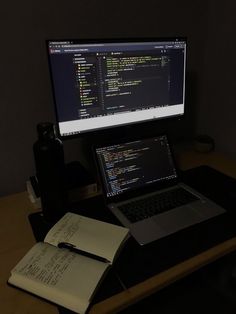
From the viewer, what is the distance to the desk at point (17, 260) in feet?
2.22

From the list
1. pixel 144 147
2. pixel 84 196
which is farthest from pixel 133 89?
pixel 84 196

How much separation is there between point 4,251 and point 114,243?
317mm

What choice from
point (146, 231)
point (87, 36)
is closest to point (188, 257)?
point (146, 231)

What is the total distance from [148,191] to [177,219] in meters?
0.18

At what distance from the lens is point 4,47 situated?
1031mm

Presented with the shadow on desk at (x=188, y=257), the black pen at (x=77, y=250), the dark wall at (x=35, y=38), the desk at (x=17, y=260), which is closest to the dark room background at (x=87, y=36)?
the dark wall at (x=35, y=38)

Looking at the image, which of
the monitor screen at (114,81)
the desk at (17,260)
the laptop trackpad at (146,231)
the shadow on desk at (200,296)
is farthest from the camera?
the shadow on desk at (200,296)

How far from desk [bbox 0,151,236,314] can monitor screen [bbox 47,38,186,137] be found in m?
0.32

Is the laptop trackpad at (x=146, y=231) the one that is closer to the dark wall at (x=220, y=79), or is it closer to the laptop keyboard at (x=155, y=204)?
the laptop keyboard at (x=155, y=204)

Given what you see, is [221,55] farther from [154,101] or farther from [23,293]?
[23,293]

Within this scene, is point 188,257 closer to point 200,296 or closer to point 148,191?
point 148,191

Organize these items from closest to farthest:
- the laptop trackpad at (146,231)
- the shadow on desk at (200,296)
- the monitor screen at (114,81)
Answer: the laptop trackpad at (146,231) → the monitor screen at (114,81) → the shadow on desk at (200,296)

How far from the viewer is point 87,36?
1.17 m

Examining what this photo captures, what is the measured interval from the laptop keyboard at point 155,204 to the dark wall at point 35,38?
0.40 metres
